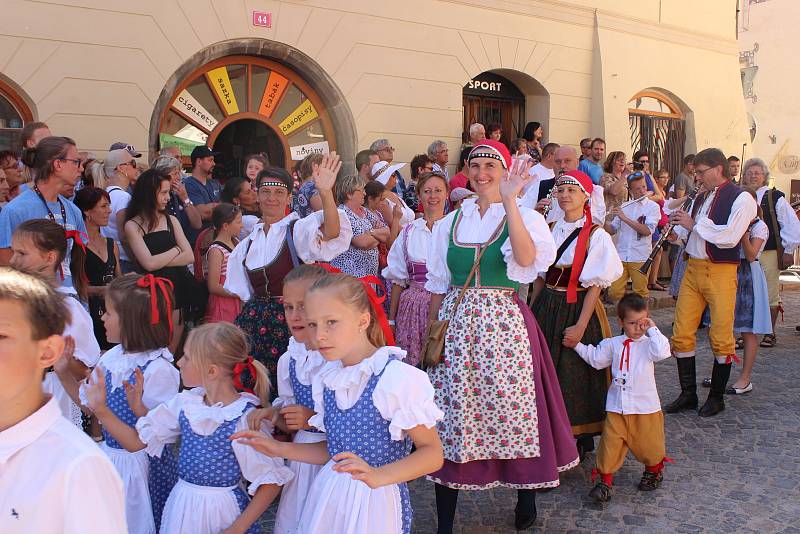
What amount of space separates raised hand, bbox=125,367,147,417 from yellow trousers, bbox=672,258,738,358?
12.7 ft

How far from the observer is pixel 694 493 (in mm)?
4023

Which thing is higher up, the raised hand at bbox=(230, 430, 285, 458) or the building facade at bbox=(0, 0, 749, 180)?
the building facade at bbox=(0, 0, 749, 180)

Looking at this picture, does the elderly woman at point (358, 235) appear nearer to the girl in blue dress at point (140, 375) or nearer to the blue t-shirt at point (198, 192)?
the blue t-shirt at point (198, 192)

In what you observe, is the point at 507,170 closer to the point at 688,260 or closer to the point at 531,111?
the point at 688,260

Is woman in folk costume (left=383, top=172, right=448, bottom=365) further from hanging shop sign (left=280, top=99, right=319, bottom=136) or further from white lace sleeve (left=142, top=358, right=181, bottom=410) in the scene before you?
hanging shop sign (left=280, top=99, right=319, bottom=136)

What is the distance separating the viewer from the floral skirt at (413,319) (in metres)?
4.66

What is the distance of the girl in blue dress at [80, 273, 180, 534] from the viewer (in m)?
2.90

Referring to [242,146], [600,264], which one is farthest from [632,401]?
[242,146]

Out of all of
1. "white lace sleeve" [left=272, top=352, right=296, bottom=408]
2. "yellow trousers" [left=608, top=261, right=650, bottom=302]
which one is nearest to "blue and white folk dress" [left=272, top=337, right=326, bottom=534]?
"white lace sleeve" [left=272, top=352, right=296, bottom=408]

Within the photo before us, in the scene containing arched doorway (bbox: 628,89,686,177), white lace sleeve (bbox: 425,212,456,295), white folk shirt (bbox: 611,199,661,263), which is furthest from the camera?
arched doorway (bbox: 628,89,686,177)

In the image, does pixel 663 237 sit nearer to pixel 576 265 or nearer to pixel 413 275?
pixel 576 265

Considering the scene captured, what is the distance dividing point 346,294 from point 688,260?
3.91m

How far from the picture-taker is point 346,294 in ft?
7.74

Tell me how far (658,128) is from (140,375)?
42.6 feet
